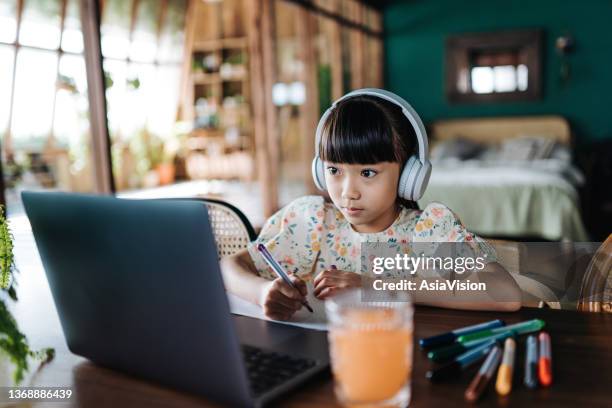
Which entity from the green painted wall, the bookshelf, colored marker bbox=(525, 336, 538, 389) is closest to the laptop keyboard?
colored marker bbox=(525, 336, 538, 389)

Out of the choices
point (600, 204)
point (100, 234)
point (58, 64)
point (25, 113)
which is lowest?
point (600, 204)

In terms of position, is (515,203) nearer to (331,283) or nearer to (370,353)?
(331,283)

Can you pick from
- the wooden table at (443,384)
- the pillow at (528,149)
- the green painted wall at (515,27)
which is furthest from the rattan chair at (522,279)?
the green painted wall at (515,27)

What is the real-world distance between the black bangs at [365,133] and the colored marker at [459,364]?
459mm

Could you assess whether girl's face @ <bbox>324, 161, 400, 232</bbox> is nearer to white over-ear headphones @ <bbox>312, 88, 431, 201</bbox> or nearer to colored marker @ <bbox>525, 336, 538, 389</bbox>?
white over-ear headphones @ <bbox>312, 88, 431, 201</bbox>

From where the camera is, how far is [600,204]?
539 cm

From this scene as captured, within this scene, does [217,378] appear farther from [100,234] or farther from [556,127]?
[556,127]

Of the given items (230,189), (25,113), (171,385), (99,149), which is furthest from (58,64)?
(171,385)

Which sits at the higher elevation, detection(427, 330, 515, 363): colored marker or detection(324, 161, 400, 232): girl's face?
detection(324, 161, 400, 232): girl's face

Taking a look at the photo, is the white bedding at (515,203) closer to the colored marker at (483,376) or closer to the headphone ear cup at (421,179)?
the headphone ear cup at (421,179)

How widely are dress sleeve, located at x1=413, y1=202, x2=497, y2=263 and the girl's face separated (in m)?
0.12

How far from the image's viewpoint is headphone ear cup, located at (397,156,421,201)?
111 cm

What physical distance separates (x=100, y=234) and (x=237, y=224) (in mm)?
789

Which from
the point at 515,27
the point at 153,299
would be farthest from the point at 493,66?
the point at 153,299
